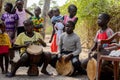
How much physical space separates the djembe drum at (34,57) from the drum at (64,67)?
1.73ft

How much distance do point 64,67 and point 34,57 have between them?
0.73 meters

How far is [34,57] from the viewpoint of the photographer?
26.6 ft

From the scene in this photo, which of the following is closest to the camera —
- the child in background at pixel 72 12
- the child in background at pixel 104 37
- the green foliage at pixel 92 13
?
the child in background at pixel 104 37

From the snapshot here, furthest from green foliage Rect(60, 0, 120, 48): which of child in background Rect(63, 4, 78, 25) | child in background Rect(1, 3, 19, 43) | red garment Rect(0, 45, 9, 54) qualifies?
red garment Rect(0, 45, 9, 54)

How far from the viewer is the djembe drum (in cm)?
801

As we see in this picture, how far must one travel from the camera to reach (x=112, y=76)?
747 centimetres

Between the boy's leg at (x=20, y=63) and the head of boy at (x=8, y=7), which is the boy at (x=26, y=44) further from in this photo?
the head of boy at (x=8, y=7)

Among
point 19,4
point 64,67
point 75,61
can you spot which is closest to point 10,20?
point 19,4

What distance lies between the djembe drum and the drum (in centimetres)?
53

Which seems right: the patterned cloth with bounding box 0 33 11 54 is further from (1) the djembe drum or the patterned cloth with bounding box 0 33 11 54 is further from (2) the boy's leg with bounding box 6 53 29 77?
(1) the djembe drum

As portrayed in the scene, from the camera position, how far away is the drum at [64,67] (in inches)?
324

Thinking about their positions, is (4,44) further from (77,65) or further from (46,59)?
(77,65)

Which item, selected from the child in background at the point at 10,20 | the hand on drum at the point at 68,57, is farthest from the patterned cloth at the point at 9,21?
the hand on drum at the point at 68,57

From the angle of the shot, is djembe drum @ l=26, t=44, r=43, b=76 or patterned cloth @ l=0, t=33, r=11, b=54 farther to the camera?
patterned cloth @ l=0, t=33, r=11, b=54
